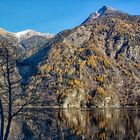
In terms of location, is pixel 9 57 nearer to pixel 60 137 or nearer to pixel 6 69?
pixel 6 69

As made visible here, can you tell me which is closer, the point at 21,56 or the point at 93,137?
the point at 21,56

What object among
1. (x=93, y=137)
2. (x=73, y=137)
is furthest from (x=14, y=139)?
(x=93, y=137)

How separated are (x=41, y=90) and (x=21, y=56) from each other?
2524mm

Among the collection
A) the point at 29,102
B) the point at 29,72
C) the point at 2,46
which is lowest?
the point at 29,102

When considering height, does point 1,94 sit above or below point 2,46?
below

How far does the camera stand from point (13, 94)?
25.0m

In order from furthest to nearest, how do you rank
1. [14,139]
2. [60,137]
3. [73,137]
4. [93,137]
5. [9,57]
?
[93,137], [73,137], [60,137], [14,139], [9,57]

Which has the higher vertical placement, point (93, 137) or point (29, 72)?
point (29, 72)

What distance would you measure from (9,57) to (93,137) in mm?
82742

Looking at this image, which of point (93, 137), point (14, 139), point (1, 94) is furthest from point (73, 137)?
point (1, 94)

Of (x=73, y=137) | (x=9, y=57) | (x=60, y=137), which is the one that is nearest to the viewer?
(x=9, y=57)

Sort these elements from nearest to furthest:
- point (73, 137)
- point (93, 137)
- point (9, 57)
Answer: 1. point (9, 57)
2. point (73, 137)
3. point (93, 137)

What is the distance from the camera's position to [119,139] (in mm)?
98562

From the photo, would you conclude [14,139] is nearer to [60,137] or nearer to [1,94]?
[60,137]
